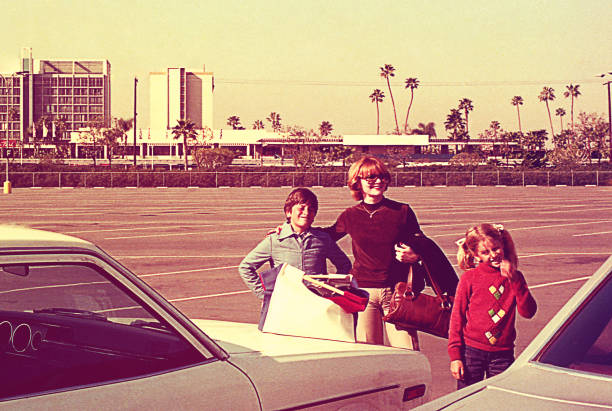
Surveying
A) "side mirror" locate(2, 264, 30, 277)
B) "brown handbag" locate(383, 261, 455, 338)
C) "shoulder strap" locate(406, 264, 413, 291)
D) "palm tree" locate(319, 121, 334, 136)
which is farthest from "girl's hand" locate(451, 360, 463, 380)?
"palm tree" locate(319, 121, 334, 136)

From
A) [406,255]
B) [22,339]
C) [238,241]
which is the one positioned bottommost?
[238,241]

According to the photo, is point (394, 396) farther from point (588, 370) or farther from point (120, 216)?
point (120, 216)

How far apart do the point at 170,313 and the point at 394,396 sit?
1.24 m

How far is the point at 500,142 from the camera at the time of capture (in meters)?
146

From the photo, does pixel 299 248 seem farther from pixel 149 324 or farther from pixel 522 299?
pixel 149 324

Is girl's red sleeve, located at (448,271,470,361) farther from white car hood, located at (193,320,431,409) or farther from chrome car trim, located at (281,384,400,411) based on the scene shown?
chrome car trim, located at (281,384,400,411)

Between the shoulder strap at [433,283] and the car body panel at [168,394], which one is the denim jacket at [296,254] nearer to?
the shoulder strap at [433,283]

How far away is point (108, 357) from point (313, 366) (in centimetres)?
89

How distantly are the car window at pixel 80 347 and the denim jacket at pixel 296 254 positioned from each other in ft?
6.69

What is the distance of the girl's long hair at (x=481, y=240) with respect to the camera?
16.1ft

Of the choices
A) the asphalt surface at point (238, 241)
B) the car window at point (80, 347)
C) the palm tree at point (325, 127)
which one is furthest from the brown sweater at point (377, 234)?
the palm tree at point (325, 127)

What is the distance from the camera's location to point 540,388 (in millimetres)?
2605

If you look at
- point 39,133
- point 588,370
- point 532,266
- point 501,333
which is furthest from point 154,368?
point 39,133

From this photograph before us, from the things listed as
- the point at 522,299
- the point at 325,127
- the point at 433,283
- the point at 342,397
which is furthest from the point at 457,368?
the point at 325,127
